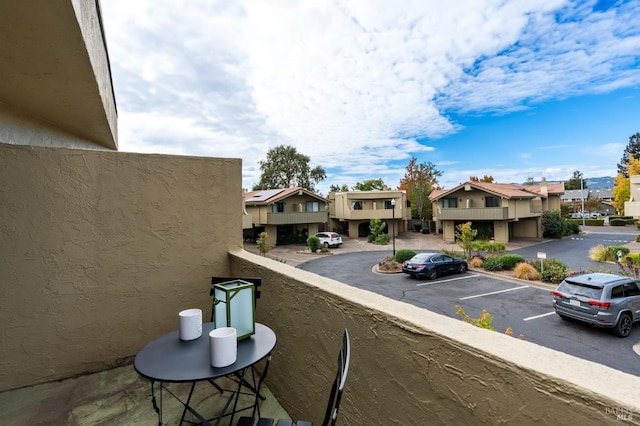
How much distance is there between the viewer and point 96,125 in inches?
158

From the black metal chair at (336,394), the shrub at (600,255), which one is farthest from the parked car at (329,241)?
the black metal chair at (336,394)

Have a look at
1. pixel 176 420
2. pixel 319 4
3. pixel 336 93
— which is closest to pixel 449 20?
pixel 319 4

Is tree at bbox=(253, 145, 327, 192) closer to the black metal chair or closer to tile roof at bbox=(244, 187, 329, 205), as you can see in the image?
tile roof at bbox=(244, 187, 329, 205)

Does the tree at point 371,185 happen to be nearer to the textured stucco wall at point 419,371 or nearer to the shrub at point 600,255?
the shrub at point 600,255

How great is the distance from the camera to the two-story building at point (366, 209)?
103 ft

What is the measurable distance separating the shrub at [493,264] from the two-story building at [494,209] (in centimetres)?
910

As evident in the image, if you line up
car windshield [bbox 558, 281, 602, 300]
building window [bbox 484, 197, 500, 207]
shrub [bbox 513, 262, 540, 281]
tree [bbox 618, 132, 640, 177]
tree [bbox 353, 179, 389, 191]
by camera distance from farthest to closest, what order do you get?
tree [bbox 618, 132, 640, 177] → tree [bbox 353, 179, 389, 191] → building window [bbox 484, 197, 500, 207] → shrub [bbox 513, 262, 540, 281] → car windshield [bbox 558, 281, 602, 300]

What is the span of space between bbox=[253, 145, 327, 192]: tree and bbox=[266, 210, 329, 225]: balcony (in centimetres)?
1338

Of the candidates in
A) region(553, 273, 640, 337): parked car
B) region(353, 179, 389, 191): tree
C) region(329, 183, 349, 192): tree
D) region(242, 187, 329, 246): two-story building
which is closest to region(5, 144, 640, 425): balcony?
region(553, 273, 640, 337): parked car

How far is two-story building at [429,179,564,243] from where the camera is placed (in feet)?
78.8

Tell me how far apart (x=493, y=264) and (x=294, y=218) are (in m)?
17.1

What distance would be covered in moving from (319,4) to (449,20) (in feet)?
15.4

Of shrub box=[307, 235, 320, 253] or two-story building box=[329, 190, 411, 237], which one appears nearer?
shrub box=[307, 235, 320, 253]

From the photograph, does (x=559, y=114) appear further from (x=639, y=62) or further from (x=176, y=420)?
(x=176, y=420)
